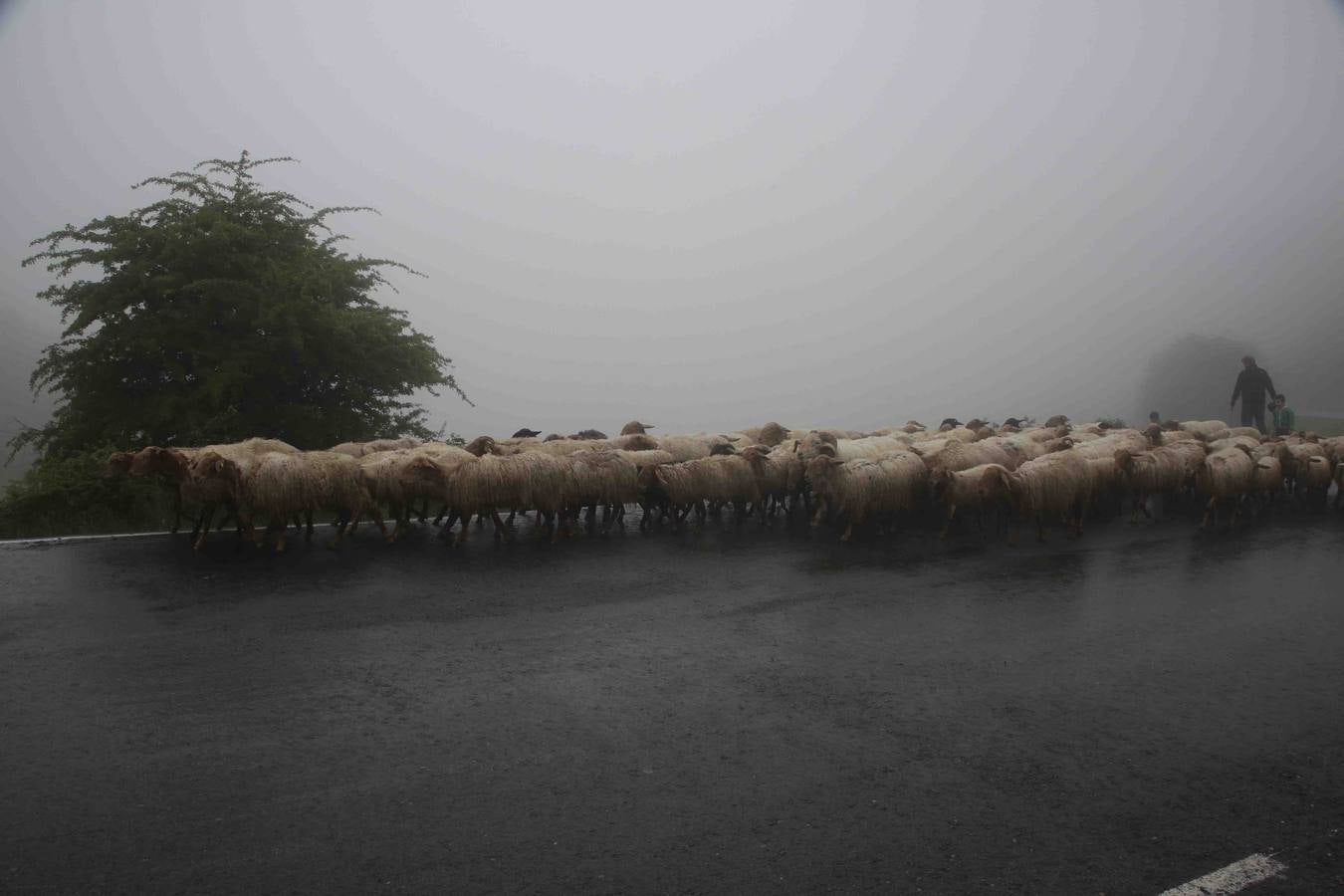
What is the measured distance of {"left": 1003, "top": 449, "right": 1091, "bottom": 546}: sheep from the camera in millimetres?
12266

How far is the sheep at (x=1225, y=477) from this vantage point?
1357 cm

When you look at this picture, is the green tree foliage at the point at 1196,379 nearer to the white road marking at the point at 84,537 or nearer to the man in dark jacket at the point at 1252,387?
the man in dark jacket at the point at 1252,387

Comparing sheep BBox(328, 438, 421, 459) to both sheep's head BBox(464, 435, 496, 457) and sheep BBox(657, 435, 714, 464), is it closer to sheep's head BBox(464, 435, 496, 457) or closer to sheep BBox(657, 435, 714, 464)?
sheep's head BBox(464, 435, 496, 457)

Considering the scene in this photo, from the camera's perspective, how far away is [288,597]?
28.7ft

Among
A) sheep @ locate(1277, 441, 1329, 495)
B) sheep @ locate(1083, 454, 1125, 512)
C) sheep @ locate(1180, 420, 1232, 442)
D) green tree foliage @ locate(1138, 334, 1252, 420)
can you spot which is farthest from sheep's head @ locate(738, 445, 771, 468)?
green tree foliage @ locate(1138, 334, 1252, 420)

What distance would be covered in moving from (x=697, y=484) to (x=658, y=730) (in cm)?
733

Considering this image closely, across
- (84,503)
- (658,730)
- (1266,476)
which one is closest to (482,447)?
(84,503)

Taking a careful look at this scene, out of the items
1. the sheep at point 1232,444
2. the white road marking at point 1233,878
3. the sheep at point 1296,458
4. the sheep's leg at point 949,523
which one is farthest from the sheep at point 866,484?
the white road marking at point 1233,878

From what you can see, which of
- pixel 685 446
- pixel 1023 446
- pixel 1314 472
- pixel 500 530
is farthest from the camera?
pixel 685 446

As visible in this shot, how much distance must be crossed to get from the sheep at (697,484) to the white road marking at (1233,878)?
906 centimetres

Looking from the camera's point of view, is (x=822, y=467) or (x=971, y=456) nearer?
(x=822, y=467)

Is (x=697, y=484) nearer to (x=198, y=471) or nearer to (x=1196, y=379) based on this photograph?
(x=198, y=471)

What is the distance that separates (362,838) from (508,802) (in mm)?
750

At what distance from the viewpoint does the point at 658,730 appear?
566 cm
